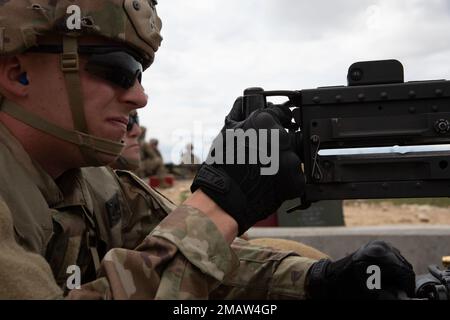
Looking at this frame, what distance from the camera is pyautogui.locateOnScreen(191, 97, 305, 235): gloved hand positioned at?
4.98 feet

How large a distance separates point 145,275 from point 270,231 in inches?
127

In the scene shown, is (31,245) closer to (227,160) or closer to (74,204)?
(74,204)

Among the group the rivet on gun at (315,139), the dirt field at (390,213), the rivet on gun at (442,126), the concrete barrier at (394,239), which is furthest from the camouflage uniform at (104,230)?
the dirt field at (390,213)

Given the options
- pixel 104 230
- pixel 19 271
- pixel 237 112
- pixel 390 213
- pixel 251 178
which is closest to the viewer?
pixel 19 271

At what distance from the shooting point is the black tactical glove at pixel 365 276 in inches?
72.0

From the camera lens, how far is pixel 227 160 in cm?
155

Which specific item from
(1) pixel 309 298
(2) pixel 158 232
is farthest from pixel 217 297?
(2) pixel 158 232

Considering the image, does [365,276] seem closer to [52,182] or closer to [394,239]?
[52,182]

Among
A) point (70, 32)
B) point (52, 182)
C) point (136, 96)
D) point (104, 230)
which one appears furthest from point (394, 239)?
point (70, 32)

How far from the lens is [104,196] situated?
2164mm

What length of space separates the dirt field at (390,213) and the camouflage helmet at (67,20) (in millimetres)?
9266

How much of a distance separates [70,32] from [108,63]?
153 millimetres

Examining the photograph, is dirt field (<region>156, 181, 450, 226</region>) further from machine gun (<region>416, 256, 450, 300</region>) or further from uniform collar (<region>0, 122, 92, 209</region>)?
uniform collar (<region>0, 122, 92, 209</region>)

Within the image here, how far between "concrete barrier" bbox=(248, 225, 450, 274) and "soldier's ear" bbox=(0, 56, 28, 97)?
295 cm
